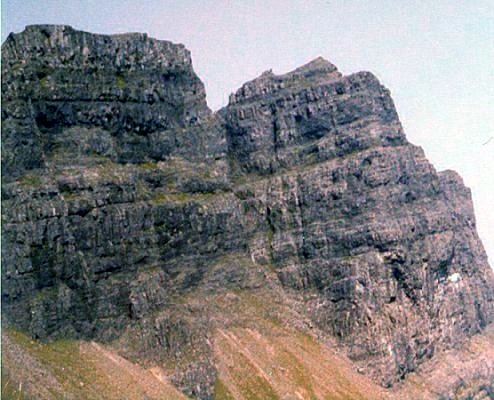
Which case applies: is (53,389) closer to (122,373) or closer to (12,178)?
(122,373)

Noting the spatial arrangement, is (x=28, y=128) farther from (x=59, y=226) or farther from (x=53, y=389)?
(x=53, y=389)

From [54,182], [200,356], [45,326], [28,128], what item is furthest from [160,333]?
[28,128]

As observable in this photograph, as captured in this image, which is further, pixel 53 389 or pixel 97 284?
pixel 97 284

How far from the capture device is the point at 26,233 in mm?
185625

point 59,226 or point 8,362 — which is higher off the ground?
point 59,226

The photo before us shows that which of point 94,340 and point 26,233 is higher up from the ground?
point 26,233

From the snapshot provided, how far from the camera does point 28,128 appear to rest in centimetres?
19862

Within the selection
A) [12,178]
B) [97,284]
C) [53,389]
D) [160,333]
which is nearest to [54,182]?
[12,178]

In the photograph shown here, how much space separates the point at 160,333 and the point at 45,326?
84.9 ft

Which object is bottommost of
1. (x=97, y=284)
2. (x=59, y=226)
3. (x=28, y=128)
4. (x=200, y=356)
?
(x=200, y=356)

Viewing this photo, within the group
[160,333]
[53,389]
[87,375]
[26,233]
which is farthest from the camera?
[160,333]

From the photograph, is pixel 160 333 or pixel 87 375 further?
pixel 160 333

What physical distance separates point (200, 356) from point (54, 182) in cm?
4653

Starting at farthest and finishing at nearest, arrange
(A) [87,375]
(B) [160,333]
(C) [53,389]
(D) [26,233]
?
(B) [160,333]
(D) [26,233]
(A) [87,375]
(C) [53,389]
